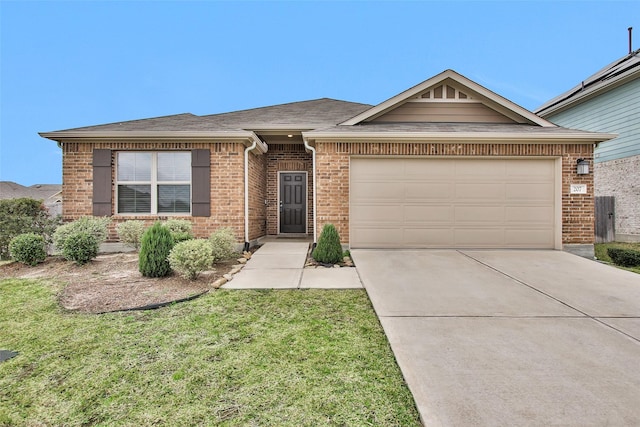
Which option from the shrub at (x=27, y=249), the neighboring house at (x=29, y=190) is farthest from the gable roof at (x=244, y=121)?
the neighboring house at (x=29, y=190)

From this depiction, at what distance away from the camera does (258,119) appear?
9.25 meters

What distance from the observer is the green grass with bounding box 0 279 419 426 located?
76.4 inches

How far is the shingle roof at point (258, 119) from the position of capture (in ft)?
25.4

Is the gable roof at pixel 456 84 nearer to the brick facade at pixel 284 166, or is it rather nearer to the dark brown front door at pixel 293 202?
the brick facade at pixel 284 166

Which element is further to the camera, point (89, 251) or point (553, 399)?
point (89, 251)

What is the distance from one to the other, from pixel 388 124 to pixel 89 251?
7129 millimetres

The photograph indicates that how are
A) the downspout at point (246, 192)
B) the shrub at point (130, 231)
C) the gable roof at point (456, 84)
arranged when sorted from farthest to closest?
the gable roof at point (456, 84) < the downspout at point (246, 192) < the shrub at point (130, 231)

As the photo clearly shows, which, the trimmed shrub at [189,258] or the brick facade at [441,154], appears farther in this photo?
the brick facade at [441,154]

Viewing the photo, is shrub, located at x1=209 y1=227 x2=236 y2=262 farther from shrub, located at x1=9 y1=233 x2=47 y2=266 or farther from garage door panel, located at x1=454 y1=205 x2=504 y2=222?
garage door panel, located at x1=454 y1=205 x2=504 y2=222

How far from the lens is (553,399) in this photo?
81.3 inches

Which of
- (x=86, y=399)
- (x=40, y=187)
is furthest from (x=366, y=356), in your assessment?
(x=40, y=187)

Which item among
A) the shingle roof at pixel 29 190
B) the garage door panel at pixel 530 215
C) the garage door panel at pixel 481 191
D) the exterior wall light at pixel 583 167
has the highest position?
the shingle roof at pixel 29 190

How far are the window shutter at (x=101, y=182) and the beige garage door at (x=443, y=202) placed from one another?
19.1 feet

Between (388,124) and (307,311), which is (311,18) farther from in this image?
(307,311)
